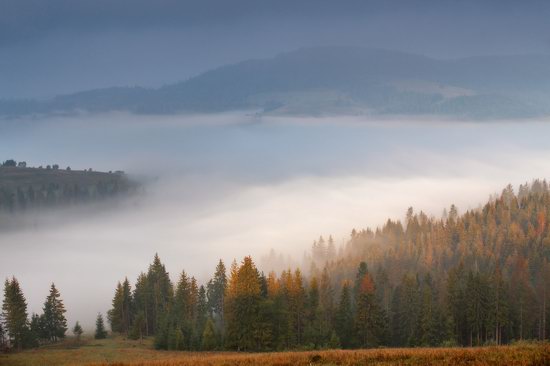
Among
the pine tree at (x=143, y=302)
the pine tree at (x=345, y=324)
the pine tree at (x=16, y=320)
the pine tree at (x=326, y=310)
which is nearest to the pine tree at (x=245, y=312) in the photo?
the pine tree at (x=326, y=310)

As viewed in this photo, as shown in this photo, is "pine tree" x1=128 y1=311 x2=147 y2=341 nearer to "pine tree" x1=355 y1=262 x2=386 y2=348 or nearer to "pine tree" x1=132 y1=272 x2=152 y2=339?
"pine tree" x1=132 y1=272 x2=152 y2=339

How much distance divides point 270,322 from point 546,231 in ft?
384

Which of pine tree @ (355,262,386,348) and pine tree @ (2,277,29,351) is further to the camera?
pine tree @ (2,277,29,351)

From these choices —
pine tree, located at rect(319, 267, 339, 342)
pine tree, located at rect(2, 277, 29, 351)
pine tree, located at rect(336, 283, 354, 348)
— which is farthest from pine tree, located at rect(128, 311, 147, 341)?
pine tree, located at rect(336, 283, 354, 348)

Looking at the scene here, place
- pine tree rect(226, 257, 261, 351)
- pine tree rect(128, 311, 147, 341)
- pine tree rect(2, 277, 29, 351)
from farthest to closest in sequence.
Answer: pine tree rect(128, 311, 147, 341) → pine tree rect(2, 277, 29, 351) → pine tree rect(226, 257, 261, 351)

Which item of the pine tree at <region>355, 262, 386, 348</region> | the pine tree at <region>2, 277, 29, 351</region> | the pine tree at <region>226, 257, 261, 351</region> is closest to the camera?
the pine tree at <region>226, 257, 261, 351</region>

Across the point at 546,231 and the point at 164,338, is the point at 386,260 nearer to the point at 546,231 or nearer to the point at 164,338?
the point at 546,231

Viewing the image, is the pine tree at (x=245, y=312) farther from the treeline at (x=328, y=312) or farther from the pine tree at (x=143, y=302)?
the pine tree at (x=143, y=302)

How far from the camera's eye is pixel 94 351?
7369cm

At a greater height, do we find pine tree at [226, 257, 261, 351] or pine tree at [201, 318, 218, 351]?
pine tree at [226, 257, 261, 351]

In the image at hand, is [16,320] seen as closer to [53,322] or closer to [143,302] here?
[53,322]

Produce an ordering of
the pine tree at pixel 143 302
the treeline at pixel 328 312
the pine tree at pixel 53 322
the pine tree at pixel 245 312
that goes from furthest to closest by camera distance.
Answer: the pine tree at pixel 143 302, the pine tree at pixel 53 322, the treeline at pixel 328 312, the pine tree at pixel 245 312

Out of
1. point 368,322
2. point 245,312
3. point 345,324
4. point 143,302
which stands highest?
point 245,312

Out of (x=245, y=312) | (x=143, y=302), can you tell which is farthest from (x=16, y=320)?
(x=245, y=312)
